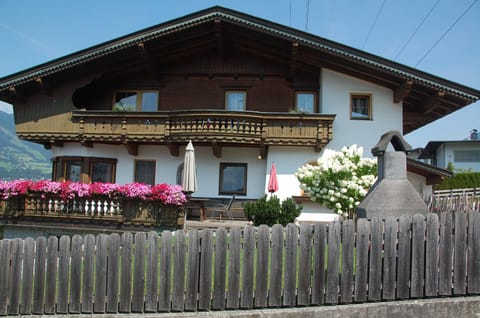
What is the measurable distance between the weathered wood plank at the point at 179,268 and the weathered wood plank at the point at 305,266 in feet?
5.57

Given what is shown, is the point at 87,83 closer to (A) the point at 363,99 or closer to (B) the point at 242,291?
(A) the point at 363,99

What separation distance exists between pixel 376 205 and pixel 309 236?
1481 mm

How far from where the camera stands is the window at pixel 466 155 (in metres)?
35.7

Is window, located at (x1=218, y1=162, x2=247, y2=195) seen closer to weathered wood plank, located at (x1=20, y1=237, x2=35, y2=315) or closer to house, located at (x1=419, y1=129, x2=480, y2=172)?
weathered wood plank, located at (x1=20, y1=237, x2=35, y2=315)

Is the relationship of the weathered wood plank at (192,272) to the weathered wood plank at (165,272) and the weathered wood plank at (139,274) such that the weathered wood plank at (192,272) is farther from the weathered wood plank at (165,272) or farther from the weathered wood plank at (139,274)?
the weathered wood plank at (139,274)

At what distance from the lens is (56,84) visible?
48.8ft

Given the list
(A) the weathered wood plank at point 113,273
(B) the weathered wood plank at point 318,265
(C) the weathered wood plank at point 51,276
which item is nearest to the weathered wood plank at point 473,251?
(B) the weathered wood plank at point 318,265

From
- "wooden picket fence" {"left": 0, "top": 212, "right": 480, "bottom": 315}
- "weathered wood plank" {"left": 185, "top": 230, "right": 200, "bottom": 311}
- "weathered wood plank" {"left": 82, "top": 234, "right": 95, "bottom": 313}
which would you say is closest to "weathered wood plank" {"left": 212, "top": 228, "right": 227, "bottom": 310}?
"wooden picket fence" {"left": 0, "top": 212, "right": 480, "bottom": 315}

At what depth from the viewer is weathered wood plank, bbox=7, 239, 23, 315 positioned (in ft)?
16.5

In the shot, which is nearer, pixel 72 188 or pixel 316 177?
pixel 316 177

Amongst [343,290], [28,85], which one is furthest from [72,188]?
[343,290]

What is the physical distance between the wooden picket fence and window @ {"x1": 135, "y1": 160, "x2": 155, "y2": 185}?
10224mm

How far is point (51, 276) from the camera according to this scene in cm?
505

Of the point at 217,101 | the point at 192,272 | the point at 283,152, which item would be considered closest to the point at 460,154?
the point at 283,152
